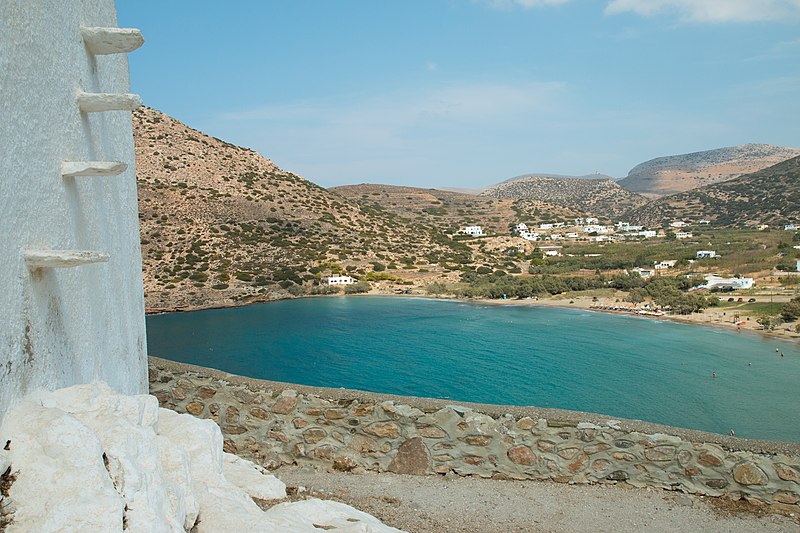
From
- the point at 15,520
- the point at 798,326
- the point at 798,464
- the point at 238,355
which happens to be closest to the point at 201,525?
the point at 15,520

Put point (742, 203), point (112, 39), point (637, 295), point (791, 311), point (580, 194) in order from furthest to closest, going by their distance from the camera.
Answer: point (580, 194), point (742, 203), point (637, 295), point (791, 311), point (112, 39)

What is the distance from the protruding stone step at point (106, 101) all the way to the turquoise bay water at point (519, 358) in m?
11.5

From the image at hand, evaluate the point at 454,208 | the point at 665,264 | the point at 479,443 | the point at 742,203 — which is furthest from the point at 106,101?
the point at 742,203

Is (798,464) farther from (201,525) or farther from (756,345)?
(756,345)

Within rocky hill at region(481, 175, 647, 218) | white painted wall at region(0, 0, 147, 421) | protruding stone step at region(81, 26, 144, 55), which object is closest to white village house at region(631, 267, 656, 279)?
white painted wall at region(0, 0, 147, 421)

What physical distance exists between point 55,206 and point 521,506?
3.66 metres

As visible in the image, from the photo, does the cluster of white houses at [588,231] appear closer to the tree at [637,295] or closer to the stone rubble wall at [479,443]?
the tree at [637,295]

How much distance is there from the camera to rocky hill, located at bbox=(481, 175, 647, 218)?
106938mm

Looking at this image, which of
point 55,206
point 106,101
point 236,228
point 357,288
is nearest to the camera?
point 55,206

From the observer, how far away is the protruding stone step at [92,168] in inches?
113

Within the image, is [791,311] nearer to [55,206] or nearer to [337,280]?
[337,280]

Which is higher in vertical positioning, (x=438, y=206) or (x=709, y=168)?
(x=709, y=168)

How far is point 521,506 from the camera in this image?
4.32 meters

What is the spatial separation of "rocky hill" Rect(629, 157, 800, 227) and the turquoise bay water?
49.2 meters
